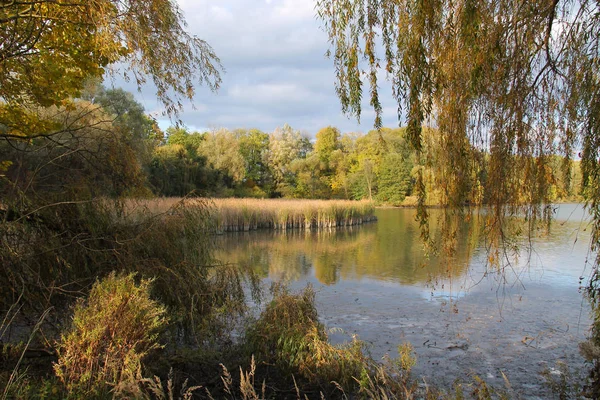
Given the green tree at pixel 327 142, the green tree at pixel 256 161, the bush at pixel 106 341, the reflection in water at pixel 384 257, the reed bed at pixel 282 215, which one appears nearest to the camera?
the bush at pixel 106 341

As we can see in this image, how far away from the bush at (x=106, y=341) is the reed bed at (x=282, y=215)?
13451mm

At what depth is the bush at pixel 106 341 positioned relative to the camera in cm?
276

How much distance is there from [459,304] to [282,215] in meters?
12.7

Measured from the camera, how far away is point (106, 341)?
292 centimetres

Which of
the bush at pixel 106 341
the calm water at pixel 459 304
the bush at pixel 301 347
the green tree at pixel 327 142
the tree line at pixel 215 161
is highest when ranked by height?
the green tree at pixel 327 142

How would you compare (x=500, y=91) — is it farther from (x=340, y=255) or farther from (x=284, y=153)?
(x=284, y=153)

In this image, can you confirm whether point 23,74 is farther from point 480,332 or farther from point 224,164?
point 224,164

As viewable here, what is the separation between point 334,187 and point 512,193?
3678 centimetres

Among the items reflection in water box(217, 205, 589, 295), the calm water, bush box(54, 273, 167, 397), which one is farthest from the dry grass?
bush box(54, 273, 167, 397)

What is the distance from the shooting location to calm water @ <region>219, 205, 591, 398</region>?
4.48 meters

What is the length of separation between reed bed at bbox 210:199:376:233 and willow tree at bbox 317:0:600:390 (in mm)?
13623

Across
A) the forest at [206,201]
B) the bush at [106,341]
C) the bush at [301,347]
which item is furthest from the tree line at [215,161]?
the bush at [106,341]

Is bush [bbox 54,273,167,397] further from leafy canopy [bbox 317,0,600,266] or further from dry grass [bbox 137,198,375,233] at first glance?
dry grass [bbox 137,198,375,233]

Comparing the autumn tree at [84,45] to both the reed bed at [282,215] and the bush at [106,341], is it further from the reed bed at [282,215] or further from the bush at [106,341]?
the reed bed at [282,215]
